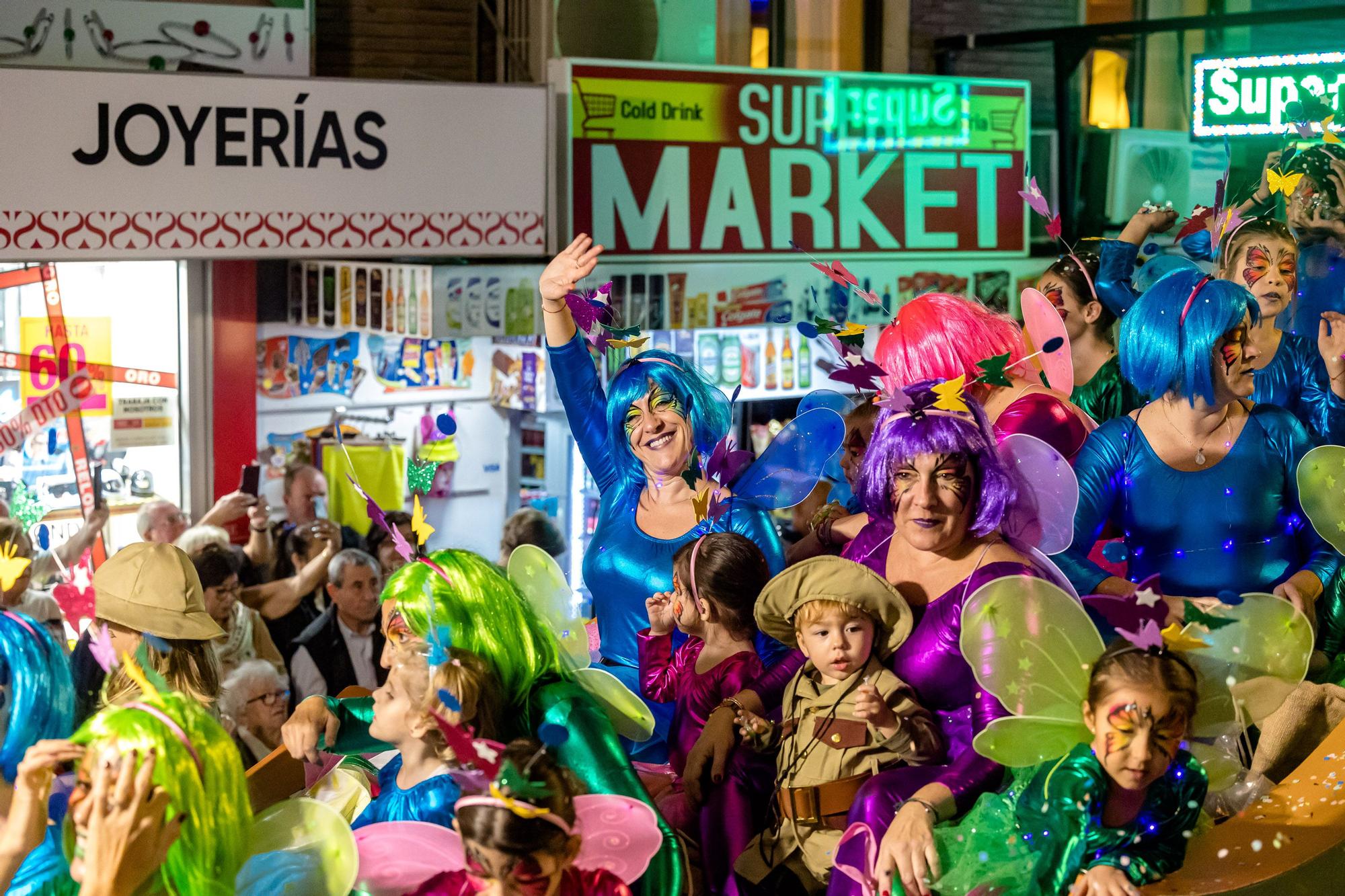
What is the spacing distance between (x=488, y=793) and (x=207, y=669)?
1.19 metres

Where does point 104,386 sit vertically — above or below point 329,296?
below

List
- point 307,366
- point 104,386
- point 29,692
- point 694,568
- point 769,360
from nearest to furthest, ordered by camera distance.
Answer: point 29,692, point 694,568, point 104,386, point 307,366, point 769,360

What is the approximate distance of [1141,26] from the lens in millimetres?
7816

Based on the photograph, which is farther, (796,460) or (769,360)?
(769,360)

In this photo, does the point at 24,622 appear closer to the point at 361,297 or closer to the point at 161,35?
the point at 361,297

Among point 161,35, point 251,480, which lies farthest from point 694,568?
point 161,35

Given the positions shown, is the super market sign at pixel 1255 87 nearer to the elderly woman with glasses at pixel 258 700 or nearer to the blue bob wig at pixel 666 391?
the blue bob wig at pixel 666 391

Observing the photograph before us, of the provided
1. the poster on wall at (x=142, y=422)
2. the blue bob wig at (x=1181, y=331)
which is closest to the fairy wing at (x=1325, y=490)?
→ the blue bob wig at (x=1181, y=331)

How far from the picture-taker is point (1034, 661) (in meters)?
2.10

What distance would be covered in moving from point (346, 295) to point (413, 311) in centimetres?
37

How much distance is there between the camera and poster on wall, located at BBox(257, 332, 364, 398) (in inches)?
246

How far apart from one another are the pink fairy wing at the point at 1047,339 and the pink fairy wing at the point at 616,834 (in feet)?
5.30

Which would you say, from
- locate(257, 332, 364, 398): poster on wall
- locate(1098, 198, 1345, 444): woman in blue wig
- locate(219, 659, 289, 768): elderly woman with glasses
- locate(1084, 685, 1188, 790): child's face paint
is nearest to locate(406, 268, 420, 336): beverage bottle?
locate(257, 332, 364, 398): poster on wall

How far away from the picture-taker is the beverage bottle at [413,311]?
605 cm
